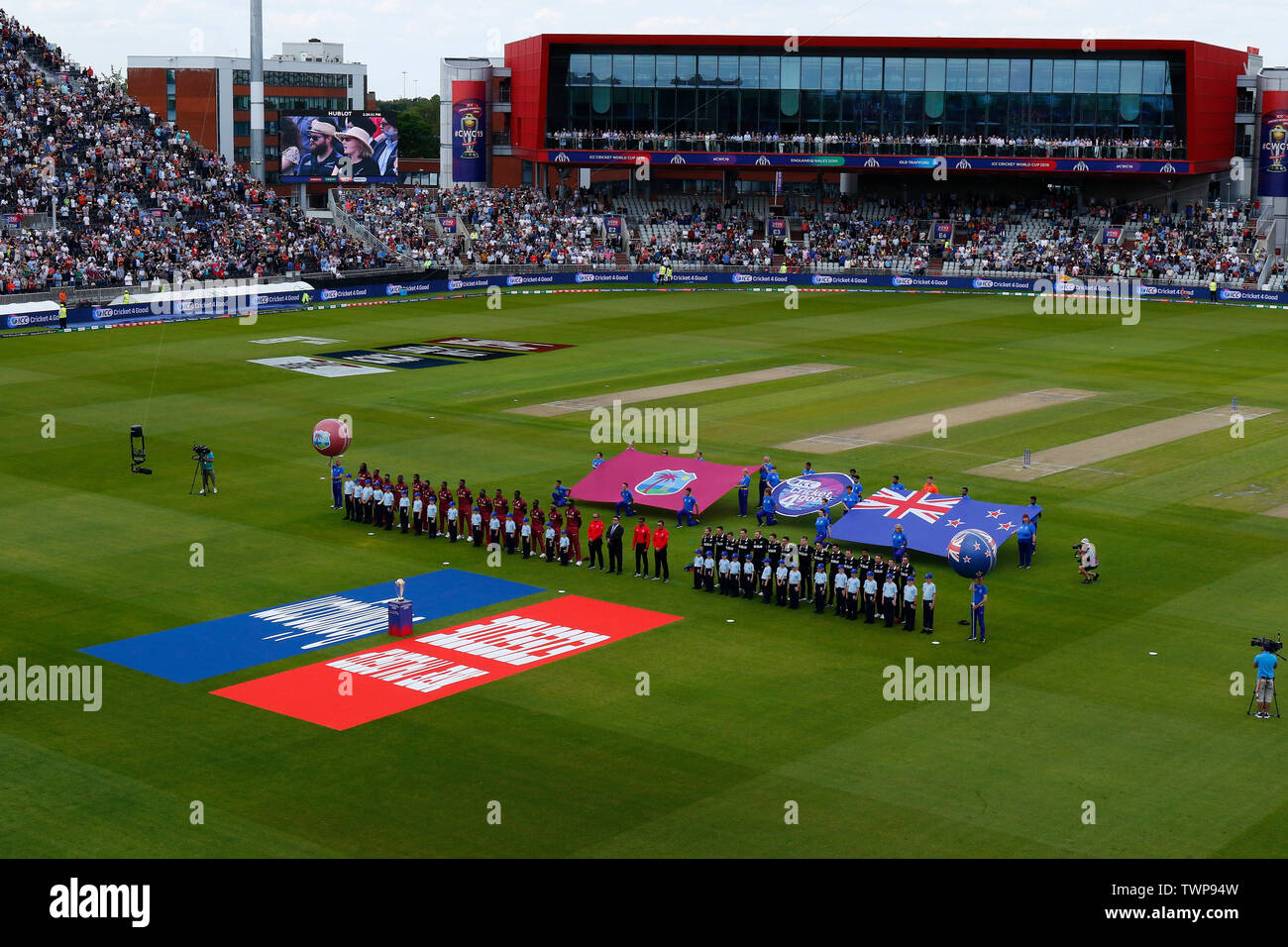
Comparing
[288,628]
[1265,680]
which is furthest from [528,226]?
[1265,680]

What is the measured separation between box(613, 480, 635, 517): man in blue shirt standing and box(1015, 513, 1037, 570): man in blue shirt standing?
8903 millimetres

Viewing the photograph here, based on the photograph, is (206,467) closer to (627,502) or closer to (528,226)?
(627,502)

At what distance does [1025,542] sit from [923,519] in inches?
90.4

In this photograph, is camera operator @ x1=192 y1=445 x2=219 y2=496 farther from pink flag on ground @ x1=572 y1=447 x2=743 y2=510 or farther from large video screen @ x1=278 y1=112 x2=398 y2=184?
large video screen @ x1=278 y1=112 x2=398 y2=184

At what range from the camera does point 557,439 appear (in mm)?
43875

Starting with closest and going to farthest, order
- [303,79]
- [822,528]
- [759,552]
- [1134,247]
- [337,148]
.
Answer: [759,552] < [822,528] < [1134,247] < [337,148] < [303,79]

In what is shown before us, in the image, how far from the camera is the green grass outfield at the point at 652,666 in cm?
1897

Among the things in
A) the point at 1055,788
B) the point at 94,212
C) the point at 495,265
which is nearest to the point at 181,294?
the point at 94,212

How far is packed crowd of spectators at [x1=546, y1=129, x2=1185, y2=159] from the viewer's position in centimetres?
9344

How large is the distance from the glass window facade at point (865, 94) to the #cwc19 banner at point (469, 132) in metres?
7.36

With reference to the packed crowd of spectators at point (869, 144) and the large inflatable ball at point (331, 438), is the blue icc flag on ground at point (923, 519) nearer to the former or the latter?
the large inflatable ball at point (331, 438)

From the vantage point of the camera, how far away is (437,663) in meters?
25.2

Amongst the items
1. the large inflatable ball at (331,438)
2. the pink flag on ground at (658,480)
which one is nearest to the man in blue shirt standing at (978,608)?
the pink flag on ground at (658,480)
